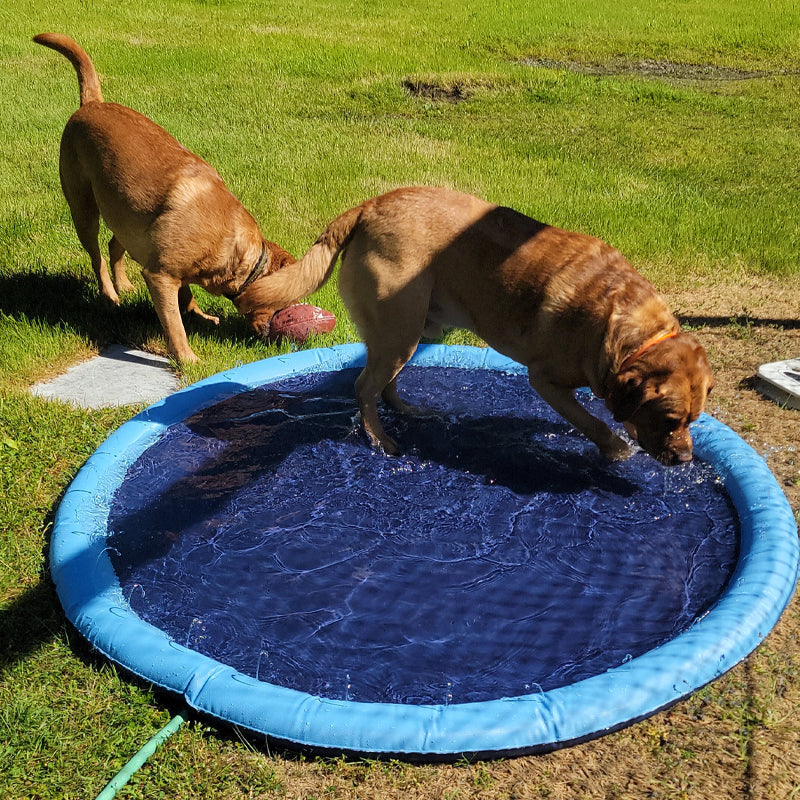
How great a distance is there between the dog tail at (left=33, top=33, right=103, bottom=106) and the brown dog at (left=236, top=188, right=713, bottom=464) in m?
2.97

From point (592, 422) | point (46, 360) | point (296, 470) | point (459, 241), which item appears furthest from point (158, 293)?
point (592, 422)

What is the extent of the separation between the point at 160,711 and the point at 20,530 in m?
1.47

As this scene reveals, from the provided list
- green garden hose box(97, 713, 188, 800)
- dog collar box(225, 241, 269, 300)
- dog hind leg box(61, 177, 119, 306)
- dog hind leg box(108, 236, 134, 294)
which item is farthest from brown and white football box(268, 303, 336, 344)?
green garden hose box(97, 713, 188, 800)

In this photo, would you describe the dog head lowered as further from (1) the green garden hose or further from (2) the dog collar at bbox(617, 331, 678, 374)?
(1) the green garden hose

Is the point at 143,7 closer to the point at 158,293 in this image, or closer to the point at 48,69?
the point at 48,69

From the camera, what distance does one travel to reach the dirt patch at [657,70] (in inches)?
569

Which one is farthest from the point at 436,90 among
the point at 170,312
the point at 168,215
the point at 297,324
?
the point at 170,312

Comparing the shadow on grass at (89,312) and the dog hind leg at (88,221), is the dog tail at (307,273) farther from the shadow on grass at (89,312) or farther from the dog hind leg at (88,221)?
the dog hind leg at (88,221)

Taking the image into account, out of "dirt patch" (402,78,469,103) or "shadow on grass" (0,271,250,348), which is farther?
"dirt patch" (402,78,469,103)

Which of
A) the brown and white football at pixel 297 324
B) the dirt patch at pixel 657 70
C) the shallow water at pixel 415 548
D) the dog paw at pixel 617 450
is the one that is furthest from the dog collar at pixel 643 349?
the dirt patch at pixel 657 70

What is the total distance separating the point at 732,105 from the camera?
12.4 m

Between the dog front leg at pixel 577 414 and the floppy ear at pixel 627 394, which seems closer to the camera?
the floppy ear at pixel 627 394

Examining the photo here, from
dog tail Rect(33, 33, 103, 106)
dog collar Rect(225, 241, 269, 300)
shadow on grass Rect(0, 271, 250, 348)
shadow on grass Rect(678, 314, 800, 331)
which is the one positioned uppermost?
dog tail Rect(33, 33, 103, 106)

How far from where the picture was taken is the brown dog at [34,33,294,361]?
17.8 ft
